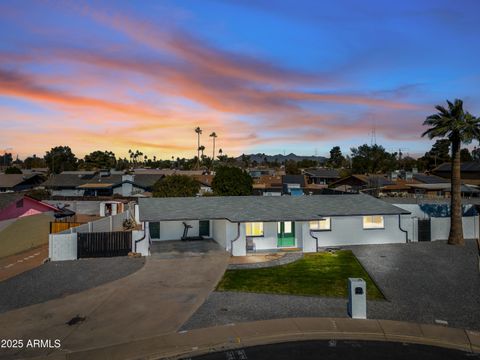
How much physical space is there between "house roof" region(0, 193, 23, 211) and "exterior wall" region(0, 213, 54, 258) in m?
1.42

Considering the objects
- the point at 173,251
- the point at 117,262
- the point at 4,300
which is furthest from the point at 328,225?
the point at 4,300

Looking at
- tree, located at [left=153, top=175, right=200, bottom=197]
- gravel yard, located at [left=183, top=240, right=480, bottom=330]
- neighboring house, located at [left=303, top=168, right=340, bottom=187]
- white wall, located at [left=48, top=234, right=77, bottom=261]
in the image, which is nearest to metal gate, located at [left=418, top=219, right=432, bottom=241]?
gravel yard, located at [left=183, top=240, right=480, bottom=330]

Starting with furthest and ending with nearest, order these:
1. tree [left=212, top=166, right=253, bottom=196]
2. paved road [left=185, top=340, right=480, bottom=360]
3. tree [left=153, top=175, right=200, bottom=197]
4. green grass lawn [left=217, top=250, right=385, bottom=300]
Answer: tree [left=212, top=166, right=253, bottom=196] < tree [left=153, top=175, right=200, bottom=197] < green grass lawn [left=217, top=250, right=385, bottom=300] < paved road [left=185, top=340, right=480, bottom=360]

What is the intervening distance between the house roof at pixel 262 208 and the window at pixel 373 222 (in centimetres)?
55

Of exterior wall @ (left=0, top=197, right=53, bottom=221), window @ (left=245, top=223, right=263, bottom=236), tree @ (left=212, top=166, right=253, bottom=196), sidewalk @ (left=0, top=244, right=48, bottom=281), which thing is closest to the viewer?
sidewalk @ (left=0, top=244, right=48, bottom=281)

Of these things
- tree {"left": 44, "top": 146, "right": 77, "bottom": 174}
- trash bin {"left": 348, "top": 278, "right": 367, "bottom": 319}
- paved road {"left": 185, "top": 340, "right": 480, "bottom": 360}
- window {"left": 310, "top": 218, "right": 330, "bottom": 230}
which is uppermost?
tree {"left": 44, "top": 146, "right": 77, "bottom": 174}

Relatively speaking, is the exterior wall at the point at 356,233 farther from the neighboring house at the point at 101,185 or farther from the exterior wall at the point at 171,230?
the neighboring house at the point at 101,185

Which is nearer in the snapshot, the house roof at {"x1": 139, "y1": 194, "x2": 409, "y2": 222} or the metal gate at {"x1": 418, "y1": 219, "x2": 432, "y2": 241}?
the house roof at {"x1": 139, "y1": 194, "x2": 409, "y2": 222}

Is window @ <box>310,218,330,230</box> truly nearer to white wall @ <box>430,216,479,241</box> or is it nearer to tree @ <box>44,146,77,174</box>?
white wall @ <box>430,216,479,241</box>

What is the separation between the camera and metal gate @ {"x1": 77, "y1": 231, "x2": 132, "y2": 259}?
82.1ft

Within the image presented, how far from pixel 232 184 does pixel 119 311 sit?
37.1 metres

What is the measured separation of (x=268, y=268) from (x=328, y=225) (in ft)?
25.6

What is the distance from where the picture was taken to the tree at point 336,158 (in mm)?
171875

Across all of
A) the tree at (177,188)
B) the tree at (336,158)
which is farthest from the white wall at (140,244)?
the tree at (336,158)
